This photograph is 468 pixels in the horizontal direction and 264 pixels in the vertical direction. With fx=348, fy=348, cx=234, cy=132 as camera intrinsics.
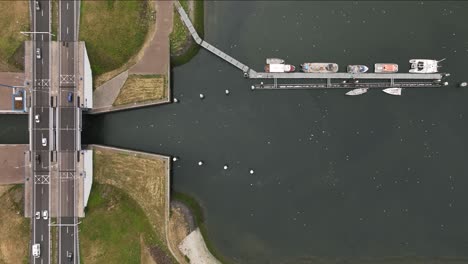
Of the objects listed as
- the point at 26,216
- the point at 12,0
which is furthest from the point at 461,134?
the point at 12,0

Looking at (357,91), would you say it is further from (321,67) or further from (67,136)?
(67,136)

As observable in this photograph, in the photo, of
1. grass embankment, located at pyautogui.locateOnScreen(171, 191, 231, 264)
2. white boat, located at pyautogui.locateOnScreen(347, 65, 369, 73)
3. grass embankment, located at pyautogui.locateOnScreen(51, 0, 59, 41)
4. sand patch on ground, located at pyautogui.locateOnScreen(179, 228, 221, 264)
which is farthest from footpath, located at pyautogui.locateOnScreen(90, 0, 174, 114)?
white boat, located at pyautogui.locateOnScreen(347, 65, 369, 73)

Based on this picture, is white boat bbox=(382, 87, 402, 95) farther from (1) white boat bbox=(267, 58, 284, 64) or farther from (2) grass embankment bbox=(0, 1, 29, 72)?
(2) grass embankment bbox=(0, 1, 29, 72)

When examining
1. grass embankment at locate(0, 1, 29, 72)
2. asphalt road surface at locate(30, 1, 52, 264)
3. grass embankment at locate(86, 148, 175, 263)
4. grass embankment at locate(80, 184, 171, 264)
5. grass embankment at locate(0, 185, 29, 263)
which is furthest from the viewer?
grass embankment at locate(86, 148, 175, 263)

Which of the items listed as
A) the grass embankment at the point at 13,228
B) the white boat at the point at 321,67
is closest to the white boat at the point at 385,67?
the white boat at the point at 321,67

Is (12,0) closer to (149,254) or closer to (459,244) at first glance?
(149,254)

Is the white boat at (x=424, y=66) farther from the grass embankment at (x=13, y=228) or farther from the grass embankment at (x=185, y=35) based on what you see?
the grass embankment at (x=13, y=228)
